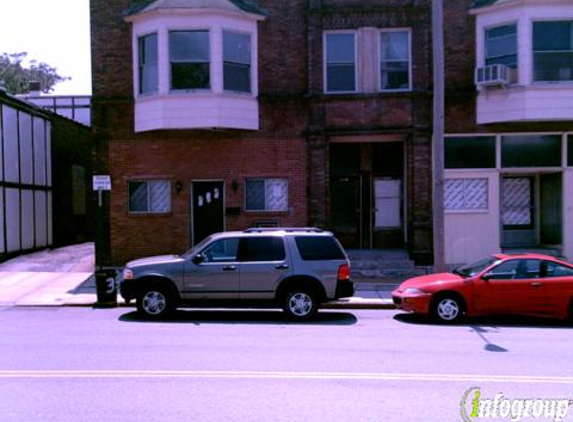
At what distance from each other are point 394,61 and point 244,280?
9337mm

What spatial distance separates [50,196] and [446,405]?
20268 mm

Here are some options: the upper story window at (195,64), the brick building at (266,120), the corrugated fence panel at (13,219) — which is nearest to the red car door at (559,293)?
the brick building at (266,120)

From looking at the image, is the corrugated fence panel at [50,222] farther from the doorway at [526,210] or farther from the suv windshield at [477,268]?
the suv windshield at [477,268]

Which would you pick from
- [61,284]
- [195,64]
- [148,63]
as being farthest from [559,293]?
[148,63]

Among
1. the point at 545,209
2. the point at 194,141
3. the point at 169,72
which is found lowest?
the point at 545,209

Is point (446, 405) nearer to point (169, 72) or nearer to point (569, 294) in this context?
point (569, 294)

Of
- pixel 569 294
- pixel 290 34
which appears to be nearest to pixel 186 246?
pixel 290 34

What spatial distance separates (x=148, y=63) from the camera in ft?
59.8

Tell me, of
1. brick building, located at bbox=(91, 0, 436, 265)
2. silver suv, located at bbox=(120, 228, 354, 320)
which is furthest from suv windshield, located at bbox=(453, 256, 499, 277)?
brick building, located at bbox=(91, 0, 436, 265)

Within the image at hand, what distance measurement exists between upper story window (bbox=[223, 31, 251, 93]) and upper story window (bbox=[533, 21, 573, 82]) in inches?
314

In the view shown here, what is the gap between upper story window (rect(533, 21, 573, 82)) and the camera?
17359 mm

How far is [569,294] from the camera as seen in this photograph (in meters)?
12.0

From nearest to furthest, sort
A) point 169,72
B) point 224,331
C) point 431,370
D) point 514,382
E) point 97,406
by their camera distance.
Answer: point 97,406 → point 514,382 → point 431,370 → point 224,331 → point 169,72
